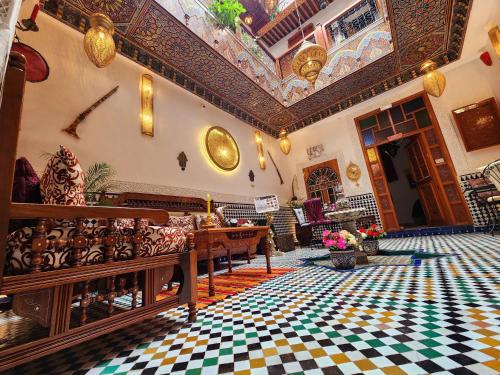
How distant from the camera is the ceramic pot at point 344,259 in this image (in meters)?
2.70

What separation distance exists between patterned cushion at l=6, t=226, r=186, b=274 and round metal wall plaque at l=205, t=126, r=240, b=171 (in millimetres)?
4340

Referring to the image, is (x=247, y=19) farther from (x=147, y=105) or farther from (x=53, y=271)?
(x=53, y=271)

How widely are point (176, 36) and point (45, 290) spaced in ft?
16.8

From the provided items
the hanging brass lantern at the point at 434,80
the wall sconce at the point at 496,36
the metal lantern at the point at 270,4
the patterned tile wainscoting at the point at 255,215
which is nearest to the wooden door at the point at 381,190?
the hanging brass lantern at the point at 434,80

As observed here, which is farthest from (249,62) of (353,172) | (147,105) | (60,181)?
(60,181)

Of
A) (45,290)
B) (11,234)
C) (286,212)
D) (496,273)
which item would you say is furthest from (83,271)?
(286,212)

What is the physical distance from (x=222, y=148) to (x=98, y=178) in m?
3.43

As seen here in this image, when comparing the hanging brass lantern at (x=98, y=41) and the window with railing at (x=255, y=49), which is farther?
the window with railing at (x=255, y=49)

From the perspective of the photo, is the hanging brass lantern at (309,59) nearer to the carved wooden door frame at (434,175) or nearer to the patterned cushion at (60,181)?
the carved wooden door frame at (434,175)

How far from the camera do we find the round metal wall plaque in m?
5.72

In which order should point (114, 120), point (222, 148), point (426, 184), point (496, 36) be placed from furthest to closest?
point (426, 184) < point (222, 148) < point (496, 36) < point (114, 120)

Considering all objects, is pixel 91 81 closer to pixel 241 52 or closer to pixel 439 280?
pixel 241 52

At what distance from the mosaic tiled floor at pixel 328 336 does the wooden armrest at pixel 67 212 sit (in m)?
0.75

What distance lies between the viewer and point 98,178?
3.20 metres
